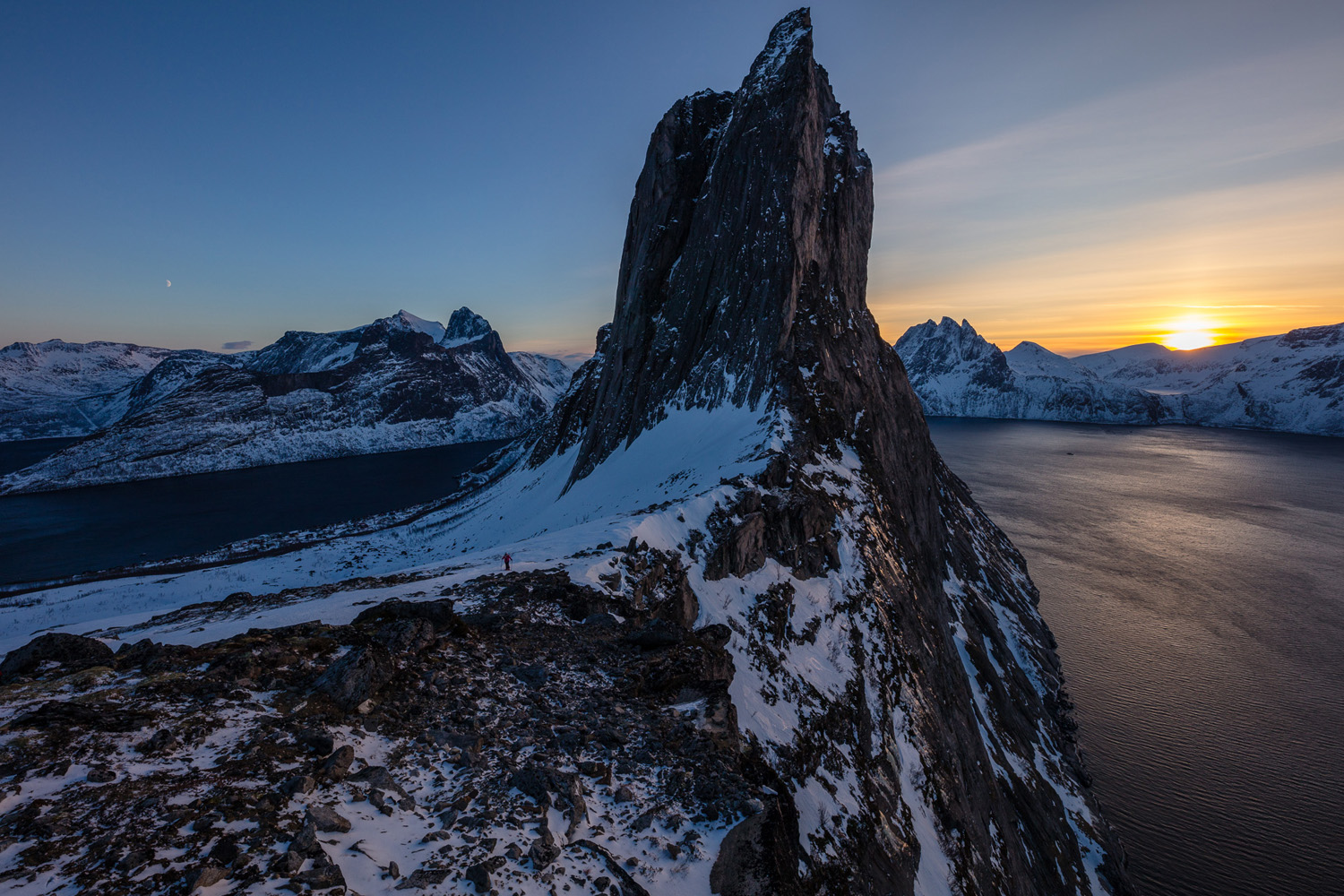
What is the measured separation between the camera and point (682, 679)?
12164 mm

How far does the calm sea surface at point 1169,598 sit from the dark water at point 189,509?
0.51 m

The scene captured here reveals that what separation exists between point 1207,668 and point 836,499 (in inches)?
1655

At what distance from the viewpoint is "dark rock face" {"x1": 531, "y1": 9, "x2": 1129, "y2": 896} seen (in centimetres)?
1722

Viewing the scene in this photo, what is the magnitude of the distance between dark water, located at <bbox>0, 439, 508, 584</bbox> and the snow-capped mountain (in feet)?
116

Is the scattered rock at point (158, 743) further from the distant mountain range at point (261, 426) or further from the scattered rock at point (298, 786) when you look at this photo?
the distant mountain range at point (261, 426)

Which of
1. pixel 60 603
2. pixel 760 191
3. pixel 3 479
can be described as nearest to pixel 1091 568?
pixel 760 191

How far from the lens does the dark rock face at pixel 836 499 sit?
56.5 ft

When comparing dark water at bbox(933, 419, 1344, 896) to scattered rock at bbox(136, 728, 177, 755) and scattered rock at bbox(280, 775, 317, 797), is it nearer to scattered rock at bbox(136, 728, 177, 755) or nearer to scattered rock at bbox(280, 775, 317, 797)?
scattered rock at bbox(280, 775, 317, 797)

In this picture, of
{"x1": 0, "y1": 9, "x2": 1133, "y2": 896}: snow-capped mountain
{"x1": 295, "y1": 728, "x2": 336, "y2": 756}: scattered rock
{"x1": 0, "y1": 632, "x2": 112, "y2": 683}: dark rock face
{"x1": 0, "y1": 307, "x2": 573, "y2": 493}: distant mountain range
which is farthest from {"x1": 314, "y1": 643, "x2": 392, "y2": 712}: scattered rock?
{"x1": 0, "y1": 307, "x2": 573, "y2": 493}: distant mountain range

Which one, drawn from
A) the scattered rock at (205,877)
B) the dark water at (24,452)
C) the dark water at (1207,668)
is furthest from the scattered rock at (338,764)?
the dark water at (24,452)

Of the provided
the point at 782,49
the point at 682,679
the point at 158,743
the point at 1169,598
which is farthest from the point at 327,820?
the point at 1169,598

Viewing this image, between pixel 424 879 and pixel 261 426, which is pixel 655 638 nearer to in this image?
pixel 424 879

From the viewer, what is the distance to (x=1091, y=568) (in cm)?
6112

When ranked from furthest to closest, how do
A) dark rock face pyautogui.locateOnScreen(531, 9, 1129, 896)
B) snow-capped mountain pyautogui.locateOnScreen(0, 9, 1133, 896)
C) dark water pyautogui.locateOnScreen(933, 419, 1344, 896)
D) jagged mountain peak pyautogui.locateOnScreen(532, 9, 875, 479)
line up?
jagged mountain peak pyautogui.locateOnScreen(532, 9, 875, 479) → dark water pyautogui.locateOnScreen(933, 419, 1344, 896) → dark rock face pyautogui.locateOnScreen(531, 9, 1129, 896) → snow-capped mountain pyautogui.locateOnScreen(0, 9, 1133, 896)
